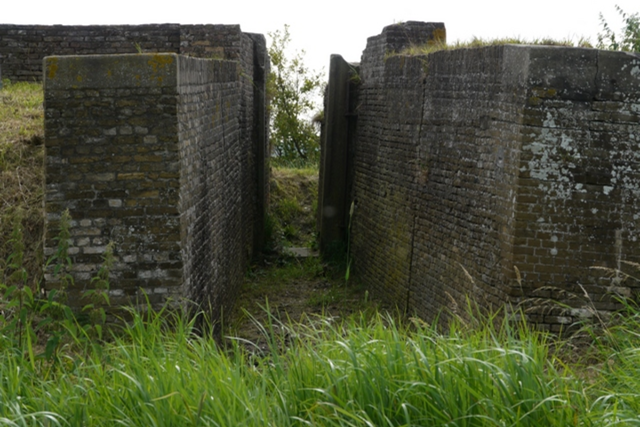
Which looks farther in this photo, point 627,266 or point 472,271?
point 472,271

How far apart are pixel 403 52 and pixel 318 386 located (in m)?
7.23

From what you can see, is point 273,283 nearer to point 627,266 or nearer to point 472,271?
point 472,271

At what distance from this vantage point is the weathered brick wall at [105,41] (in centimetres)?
1187

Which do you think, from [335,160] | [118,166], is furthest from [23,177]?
[335,160]

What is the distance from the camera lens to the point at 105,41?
12859 millimetres

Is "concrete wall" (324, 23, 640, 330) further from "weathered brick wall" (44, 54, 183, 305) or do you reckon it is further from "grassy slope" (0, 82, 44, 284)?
"grassy slope" (0, 82, 44, 284)

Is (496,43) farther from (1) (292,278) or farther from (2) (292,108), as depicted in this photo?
(2) (292,108)

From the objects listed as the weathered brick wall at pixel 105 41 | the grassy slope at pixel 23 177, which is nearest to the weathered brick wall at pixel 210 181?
the weathered brick wall at pixel 105 41

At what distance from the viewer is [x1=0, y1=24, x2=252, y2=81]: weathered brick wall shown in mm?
11867

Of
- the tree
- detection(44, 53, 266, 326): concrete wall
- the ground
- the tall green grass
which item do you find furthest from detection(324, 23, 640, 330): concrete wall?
the tree

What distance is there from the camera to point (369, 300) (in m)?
10.8

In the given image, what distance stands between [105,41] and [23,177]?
5.14m

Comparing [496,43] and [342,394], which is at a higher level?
[496,43]

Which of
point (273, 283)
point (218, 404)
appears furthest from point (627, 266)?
point (273, 283)
